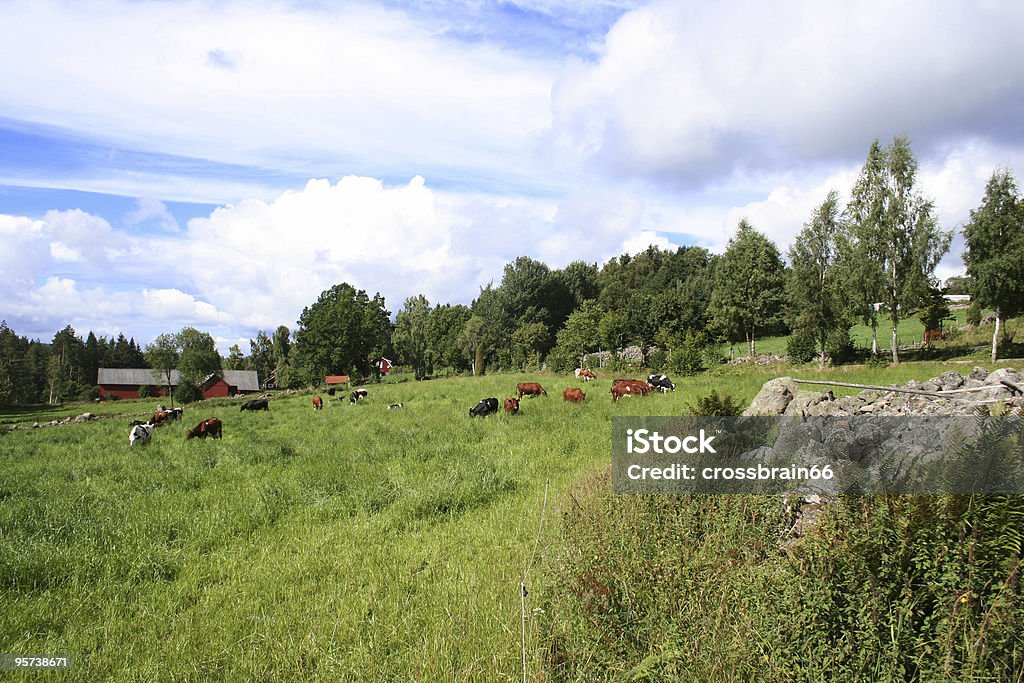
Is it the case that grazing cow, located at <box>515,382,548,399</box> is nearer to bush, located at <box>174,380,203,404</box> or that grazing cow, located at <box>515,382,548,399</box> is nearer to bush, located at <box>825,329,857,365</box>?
bush, located at <box>825,329,857,365</box>

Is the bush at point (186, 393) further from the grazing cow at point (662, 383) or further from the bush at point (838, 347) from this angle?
the bush at point (838, 347)

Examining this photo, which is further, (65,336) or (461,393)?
(65,336)

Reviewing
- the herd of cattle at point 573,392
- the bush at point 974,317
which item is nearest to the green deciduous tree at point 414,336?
the herd of cattle at point 573,392

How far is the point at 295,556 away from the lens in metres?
7.32

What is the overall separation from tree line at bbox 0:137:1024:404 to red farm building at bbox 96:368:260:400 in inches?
119

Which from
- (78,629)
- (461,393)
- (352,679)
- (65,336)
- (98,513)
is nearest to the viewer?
(352,679)

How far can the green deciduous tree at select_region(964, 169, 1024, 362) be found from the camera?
93.6 ft

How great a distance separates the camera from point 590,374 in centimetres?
3216

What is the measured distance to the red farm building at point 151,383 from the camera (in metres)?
85.0

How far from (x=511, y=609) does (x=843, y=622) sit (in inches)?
111

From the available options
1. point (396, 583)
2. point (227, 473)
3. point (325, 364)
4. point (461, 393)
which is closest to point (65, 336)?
point (325, 364)

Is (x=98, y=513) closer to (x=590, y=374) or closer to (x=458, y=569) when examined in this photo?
(x=458, y=569)

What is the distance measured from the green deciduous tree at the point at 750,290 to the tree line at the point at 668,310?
0.58ft

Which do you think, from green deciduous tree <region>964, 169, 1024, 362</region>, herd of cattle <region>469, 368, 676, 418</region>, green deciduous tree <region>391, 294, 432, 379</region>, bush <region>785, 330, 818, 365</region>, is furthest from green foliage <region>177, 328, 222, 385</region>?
green deciduous tree <region>964, 169, 1024, 362</region>
